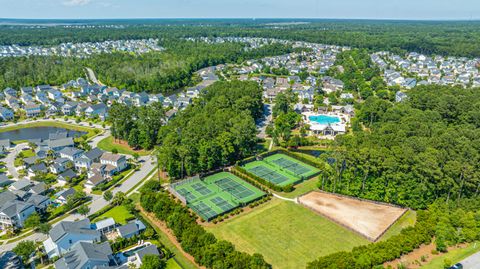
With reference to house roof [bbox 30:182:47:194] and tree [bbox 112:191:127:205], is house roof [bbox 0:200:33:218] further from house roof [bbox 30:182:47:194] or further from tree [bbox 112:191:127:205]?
tree [bbox 112:191:127:205]

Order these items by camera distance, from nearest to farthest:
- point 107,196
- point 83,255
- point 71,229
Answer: point 83,255 → point 71,229 → point 107,196

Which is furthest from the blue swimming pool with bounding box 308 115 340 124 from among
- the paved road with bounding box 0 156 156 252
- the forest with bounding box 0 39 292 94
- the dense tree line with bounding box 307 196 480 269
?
the forest with bounding box 0 39 292 94

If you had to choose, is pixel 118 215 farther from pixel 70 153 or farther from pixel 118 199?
pixel 70 153

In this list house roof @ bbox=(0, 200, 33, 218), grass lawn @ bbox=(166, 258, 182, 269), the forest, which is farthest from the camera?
the forest

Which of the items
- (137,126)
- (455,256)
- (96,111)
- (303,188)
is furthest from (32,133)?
(455,256)

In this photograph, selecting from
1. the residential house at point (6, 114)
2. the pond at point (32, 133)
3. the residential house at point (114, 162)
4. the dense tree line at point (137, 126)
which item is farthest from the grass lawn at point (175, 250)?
the residential house at point (6, 114)

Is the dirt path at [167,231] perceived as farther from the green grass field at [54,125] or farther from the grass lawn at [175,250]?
the green grass field at [54,125]
